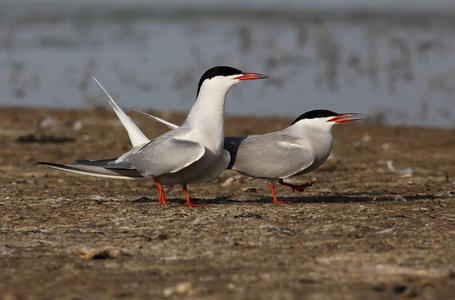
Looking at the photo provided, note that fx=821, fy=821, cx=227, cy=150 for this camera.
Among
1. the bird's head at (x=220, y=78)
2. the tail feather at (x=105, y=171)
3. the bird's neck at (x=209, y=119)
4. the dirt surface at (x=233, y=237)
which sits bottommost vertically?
the dirt surface at (x=233, y=237)

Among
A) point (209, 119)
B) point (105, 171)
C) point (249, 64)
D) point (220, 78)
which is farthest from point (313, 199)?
point (249, 64)

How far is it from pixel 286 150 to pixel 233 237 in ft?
4.63

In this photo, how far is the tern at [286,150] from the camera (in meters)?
6.32

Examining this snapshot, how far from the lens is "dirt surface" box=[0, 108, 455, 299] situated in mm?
4027

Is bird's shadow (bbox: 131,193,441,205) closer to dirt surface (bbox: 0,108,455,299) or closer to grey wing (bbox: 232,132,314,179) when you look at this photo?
dirt surface (bbox: 0,108,455,299)

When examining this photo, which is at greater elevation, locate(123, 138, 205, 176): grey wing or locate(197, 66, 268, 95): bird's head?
locate(197, 66, 268, 95): bird's head

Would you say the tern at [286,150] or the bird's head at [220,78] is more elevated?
the bird's head at [220,78]

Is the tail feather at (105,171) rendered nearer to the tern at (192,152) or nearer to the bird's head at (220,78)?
the tern at (192,152)

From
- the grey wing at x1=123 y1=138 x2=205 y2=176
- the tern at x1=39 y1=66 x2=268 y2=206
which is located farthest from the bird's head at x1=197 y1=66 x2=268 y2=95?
the grey wing at x1=123 y1=138 x2=205 y2=176

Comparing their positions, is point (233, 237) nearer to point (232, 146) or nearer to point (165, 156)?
point (165, 156)

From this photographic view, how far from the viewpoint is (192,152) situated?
5.88 m

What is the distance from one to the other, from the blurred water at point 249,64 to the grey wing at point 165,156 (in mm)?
7272

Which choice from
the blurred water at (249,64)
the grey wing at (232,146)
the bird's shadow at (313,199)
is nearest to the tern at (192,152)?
the grey wing at (232,146)

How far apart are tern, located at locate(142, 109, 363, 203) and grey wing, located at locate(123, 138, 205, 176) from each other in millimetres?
588
